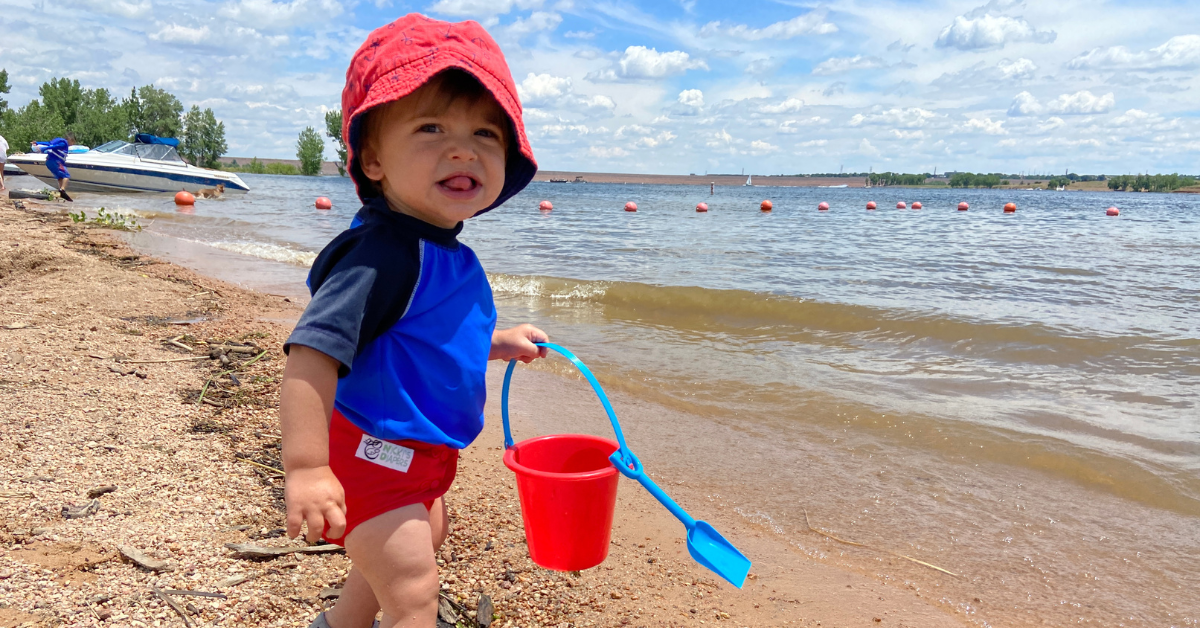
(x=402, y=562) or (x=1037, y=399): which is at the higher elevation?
(x=402, y=562)

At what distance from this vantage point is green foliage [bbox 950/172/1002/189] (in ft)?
341

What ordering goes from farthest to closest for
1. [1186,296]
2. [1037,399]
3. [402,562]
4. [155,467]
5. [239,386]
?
1. [1186,296]
2. [1037,399]
3. [239,386]
4. [155,467]
5. [402,562]

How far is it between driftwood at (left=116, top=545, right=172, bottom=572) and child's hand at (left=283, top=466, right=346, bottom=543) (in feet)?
3.09

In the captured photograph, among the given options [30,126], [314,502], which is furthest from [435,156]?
[30,126]

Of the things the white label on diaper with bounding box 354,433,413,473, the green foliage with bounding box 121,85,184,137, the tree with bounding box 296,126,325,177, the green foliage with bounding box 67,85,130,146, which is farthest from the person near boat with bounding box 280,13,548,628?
the tree with bounding box 296,126,325,177

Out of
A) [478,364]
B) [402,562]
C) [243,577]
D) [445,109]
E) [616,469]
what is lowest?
[243,577]

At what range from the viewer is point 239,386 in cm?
358

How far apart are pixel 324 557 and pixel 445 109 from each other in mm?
1459

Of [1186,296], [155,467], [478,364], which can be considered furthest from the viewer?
[1186,296]

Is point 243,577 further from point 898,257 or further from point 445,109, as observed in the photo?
point 898,257

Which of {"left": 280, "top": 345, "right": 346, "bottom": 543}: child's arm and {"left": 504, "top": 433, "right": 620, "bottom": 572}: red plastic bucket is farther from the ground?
{"left": 280, "top": 345, "right": 346, "bottom": 543}: child's arm

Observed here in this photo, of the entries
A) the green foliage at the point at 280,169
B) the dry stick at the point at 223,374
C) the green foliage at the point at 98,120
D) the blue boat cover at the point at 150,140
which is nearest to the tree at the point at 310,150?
the green foliage at the point at 280,169

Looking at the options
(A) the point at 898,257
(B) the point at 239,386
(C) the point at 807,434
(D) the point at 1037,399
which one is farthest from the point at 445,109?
(A) the point at 898,257

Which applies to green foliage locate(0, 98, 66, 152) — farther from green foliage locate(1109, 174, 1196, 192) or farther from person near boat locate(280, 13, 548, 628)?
green foliage locate(1109, 174, 1196, 192)
